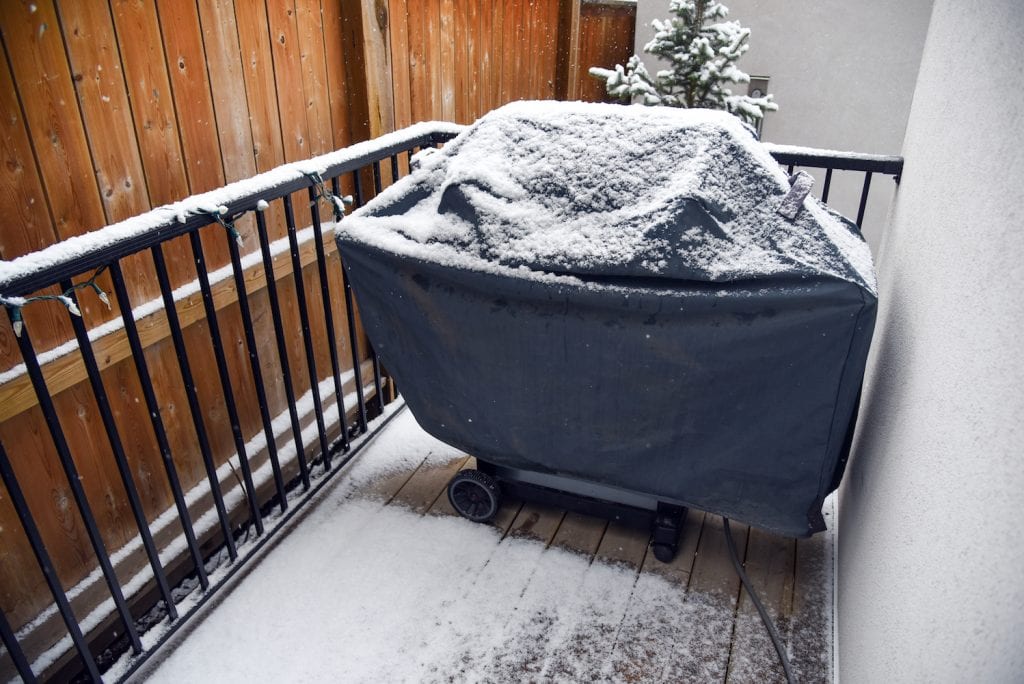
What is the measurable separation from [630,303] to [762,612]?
3.06ft

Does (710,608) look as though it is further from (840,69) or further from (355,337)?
(840,69)

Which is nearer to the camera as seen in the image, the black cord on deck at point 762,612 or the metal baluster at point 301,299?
the black cord on deck at point 762,612

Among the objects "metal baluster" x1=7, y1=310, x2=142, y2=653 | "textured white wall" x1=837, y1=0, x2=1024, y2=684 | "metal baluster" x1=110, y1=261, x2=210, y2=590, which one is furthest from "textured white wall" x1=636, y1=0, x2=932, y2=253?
"metal baluster" x1=7, y1=310, x2=142, y2=653

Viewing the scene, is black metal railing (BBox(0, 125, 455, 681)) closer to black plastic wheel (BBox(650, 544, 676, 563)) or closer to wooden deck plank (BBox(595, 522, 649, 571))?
wooden deck plank (BBox(595, 522, 649, 571))

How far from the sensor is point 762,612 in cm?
180

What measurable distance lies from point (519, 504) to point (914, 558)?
49.2 inches

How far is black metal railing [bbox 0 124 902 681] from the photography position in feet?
4.56

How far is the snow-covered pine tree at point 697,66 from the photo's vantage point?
Result: 529 cm

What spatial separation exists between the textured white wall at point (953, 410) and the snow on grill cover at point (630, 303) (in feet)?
0.48

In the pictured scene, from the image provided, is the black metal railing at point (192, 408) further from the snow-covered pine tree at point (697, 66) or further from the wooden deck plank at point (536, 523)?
the snow-covered pine tree at point (697, 66)

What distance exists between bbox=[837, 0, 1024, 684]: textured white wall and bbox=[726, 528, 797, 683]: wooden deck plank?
150 mm

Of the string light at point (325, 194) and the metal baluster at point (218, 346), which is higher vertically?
the string light at point (325, 194)

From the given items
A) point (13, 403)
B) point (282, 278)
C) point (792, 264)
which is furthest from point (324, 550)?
point (792, 264)

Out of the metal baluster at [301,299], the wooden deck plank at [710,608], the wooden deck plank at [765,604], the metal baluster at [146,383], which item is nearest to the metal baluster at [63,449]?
the metal baluster at [146,383]
